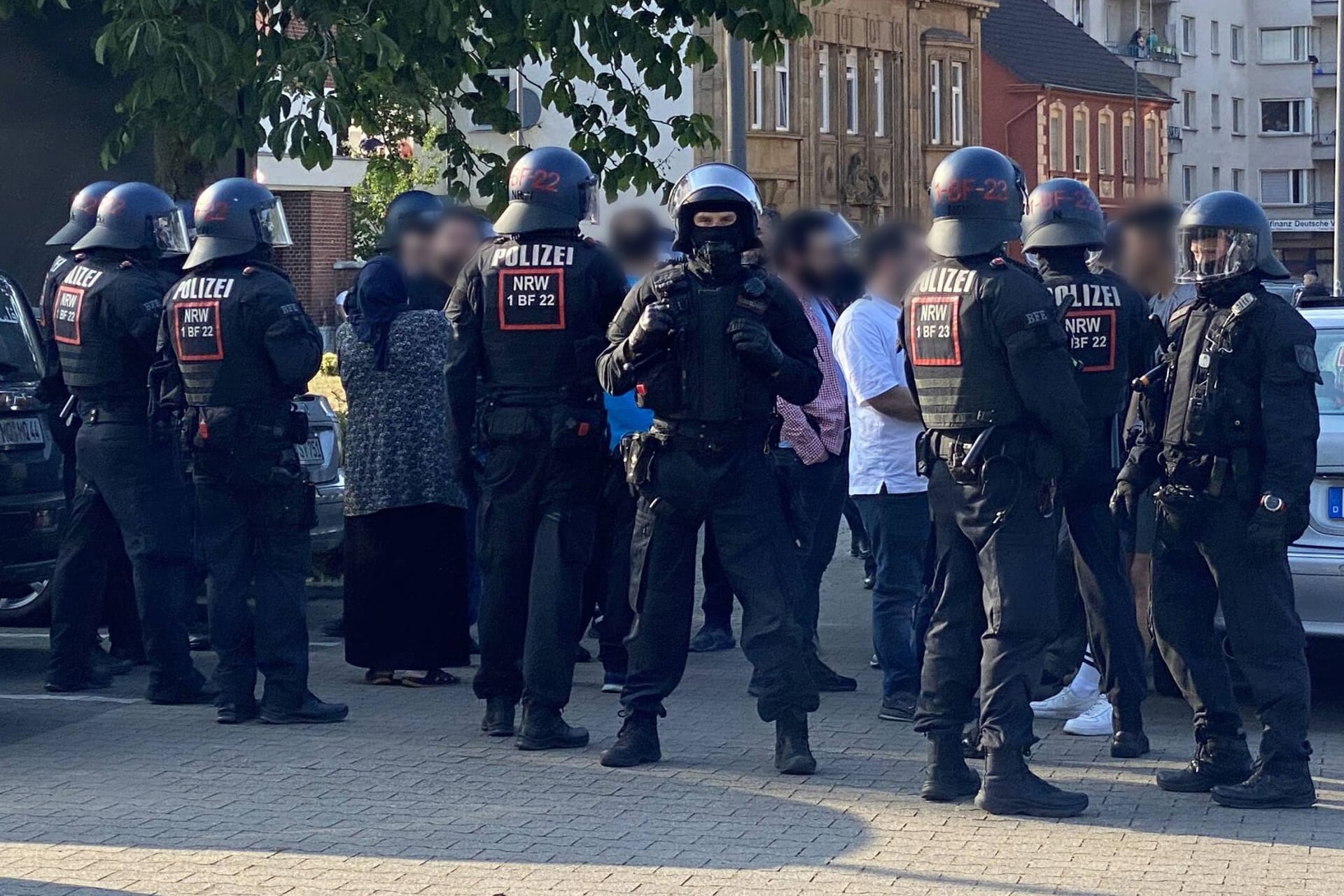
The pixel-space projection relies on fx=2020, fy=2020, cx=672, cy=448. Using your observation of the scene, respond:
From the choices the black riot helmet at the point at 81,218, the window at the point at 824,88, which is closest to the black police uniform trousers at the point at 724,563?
the black riot helmet at the point at 81,218

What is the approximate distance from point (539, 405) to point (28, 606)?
3637mm

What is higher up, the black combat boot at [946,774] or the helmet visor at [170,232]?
the helmet visor at [170,232]

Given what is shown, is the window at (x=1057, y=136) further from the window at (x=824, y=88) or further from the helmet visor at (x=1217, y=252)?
the helmet visor at (x=1217, y=252)

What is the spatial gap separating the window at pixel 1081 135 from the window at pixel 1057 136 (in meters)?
0.36

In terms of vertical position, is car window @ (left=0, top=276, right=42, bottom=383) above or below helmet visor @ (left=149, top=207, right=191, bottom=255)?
below

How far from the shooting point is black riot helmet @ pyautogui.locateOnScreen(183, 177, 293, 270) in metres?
7.86

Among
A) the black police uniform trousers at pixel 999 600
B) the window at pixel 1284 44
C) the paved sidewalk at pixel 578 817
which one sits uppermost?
the window at pixel 1284 44

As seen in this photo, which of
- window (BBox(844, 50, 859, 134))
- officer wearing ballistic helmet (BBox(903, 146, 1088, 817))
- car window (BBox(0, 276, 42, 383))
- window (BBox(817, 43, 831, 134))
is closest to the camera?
officer wearing ballistic helmet (BBox(903, 146, 1088, 817))

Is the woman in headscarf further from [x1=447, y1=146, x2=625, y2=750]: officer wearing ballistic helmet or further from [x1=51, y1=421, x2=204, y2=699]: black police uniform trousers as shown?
[x1=447, y1=146, x2=625, y2=750]: officer wearing ballistic helmet

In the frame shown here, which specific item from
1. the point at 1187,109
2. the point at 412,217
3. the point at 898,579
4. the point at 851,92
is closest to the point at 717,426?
the point at 898,579

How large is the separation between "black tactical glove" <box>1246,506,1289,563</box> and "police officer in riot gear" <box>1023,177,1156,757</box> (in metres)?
0.89

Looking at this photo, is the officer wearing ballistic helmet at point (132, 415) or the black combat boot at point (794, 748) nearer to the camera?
the black combat boot at point (794, 748)

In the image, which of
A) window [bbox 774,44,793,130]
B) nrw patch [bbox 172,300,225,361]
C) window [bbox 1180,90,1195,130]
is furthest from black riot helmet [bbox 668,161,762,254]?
window [bbox 1180,90,1195,130]

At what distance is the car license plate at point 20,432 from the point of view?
8.83 meters
